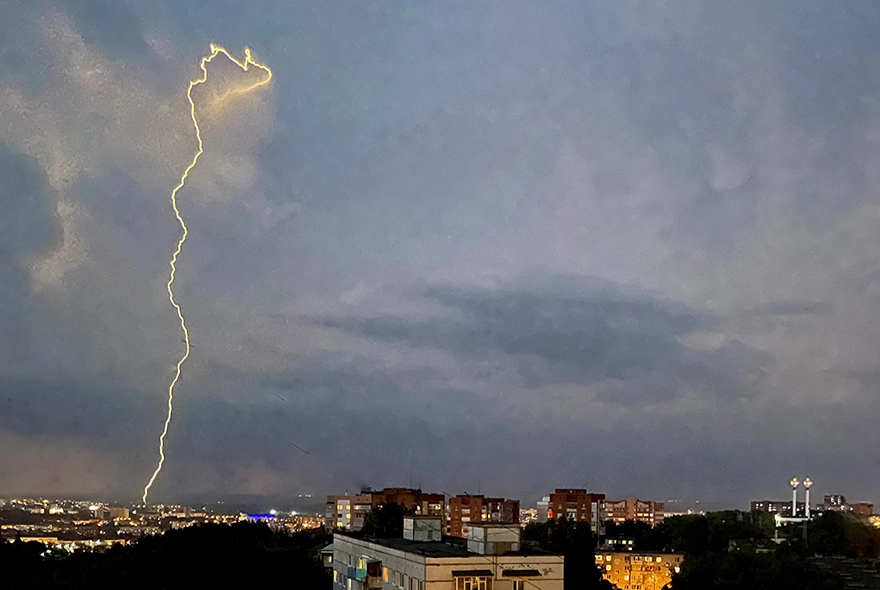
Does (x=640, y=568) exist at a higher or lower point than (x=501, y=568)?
lower

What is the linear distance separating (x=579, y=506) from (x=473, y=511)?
1315 centimetres

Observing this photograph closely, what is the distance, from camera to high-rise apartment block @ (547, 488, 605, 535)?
328 ft

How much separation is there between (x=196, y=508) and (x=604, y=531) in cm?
9689

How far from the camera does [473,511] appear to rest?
95562 mm

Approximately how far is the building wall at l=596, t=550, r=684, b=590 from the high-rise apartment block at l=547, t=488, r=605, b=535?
80.6 feet

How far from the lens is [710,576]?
4806 cm

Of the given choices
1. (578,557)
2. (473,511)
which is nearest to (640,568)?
(578,557)

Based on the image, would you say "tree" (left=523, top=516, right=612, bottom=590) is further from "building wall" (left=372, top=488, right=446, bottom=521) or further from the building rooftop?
"building wall" (left=372, top=488, right=446, bottom=521)

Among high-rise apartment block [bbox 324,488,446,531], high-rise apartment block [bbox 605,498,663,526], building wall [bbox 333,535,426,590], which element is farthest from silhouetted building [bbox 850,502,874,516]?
building wall [bbox 333,535,426,590]

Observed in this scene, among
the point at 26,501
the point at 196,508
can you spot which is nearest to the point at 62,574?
the point at 26,501

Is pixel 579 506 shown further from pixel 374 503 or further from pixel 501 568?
pixel 501 568

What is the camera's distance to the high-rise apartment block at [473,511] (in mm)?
95625

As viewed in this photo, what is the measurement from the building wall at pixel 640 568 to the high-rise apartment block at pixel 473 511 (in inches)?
848

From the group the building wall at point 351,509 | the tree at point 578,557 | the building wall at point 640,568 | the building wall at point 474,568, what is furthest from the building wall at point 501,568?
the building wall at point 351,509
